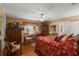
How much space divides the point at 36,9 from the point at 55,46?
30.0 inches

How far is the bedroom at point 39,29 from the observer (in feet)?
6.51

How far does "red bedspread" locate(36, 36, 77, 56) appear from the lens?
1.98 m

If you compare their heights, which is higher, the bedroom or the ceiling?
the ceiling

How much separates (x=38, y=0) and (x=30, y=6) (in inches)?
7.3

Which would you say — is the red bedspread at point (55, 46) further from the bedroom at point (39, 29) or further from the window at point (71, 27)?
the window at point (71, 27)

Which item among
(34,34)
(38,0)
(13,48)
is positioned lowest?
(13,48)

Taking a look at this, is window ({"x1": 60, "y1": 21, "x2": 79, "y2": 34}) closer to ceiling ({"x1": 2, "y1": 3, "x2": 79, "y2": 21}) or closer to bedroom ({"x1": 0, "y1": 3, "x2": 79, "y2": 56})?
bedroom ({"x1": 0, "y1": 3, "x2": 79, "y2": 56})

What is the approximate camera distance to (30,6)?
6.60ft

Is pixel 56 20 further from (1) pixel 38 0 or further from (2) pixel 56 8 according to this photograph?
(1) pixel 38 0

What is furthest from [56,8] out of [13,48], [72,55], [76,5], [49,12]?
[13,48]

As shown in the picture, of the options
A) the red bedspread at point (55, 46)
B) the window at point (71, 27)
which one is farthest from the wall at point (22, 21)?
the window at point (71, 27)

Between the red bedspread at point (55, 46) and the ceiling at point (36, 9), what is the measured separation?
0.45 meters

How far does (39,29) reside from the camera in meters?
2.06

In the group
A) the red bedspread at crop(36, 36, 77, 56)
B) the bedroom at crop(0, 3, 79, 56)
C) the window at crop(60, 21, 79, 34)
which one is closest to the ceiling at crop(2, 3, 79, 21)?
the bedroom at crop(0, 3, 79, 56)
